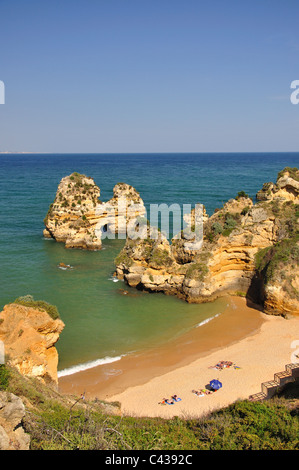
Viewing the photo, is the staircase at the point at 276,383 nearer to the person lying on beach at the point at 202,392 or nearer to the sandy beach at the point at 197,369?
the sandy beach at the point at 197,369

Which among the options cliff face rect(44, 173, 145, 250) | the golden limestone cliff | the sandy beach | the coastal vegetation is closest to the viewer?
the coastal vegetation

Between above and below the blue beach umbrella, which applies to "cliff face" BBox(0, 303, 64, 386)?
above

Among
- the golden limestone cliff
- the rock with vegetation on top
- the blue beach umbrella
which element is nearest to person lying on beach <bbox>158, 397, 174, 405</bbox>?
the blue beach umbrella

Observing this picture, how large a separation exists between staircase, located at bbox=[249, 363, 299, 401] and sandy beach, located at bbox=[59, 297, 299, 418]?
66cm

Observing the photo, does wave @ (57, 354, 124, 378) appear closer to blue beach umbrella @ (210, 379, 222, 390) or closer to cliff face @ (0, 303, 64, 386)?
cliff face @ (0, 303, 64, 386)

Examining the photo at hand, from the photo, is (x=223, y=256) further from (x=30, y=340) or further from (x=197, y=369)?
(x=30, y=340)

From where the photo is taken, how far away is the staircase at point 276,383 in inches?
721

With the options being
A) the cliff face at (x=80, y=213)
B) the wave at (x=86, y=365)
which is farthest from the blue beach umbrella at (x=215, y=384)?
the cliff face at (x=80, y=213)

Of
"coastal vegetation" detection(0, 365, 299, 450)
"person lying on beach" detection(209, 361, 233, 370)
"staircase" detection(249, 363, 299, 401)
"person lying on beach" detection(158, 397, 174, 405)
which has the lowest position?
"person lying on beach" detection(158, 397, 174, 405)

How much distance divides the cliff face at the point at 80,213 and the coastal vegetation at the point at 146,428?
34.0 meters

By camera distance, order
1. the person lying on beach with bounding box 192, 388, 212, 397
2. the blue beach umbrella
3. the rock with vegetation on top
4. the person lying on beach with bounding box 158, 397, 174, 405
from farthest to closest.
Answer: the blue beach umbrella < the person lying on beach with bounding box 192, 388, 212, 397 < the person lying on beach with bounding box 158, 397, 174, 405 < the rock with vegetation on top

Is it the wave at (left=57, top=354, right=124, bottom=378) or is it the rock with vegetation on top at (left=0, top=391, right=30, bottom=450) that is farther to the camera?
the wave at (left=57, top=354, right=124, bottom=378)

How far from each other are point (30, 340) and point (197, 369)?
1061 cm

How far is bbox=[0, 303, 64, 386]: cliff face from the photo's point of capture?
610 inches
